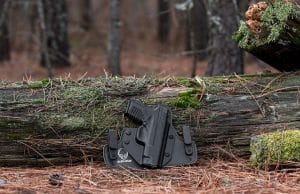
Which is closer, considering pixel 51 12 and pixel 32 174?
pixel 32 174

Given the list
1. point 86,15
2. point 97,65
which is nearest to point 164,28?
point 86,15

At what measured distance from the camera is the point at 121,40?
66.4 ft

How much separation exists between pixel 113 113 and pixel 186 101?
627mm

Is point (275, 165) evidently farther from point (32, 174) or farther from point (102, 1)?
point (102, 1)

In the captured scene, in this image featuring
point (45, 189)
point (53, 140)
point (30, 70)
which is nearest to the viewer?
point (45, 189)

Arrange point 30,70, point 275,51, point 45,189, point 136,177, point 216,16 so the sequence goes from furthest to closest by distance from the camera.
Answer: point 30,70, point 216,16, point 275,51, point 136,177, point 45,189

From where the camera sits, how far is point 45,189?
3936mm

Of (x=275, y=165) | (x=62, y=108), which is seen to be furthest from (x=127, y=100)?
(x=275, y=165)

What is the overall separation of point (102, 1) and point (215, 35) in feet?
61.2

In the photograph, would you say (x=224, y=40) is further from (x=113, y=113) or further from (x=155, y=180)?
(x=155, y=180)

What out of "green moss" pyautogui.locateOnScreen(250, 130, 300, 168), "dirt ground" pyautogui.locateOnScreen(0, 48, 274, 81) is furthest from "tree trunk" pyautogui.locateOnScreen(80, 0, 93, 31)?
"green moss" pyautogui.locateOnScreen(250, 130, 300, 168)

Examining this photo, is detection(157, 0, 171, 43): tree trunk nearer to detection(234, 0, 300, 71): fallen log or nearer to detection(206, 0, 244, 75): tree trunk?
detection(206, 0, 244, 75): tree trunk

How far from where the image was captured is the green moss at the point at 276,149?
4.30 m

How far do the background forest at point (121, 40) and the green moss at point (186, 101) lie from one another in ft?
2.79
